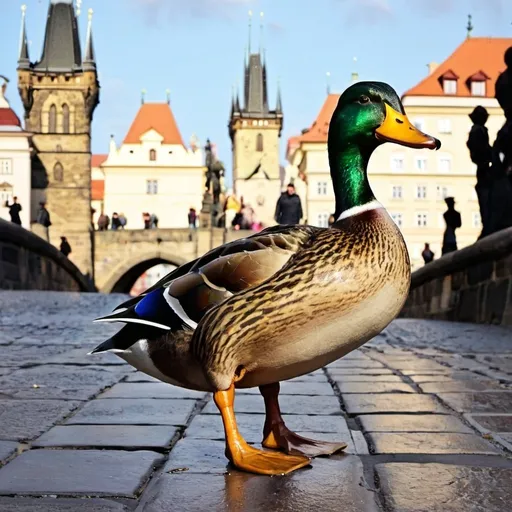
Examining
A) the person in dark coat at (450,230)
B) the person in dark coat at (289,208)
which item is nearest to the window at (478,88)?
the person in dark coat at (289,208)

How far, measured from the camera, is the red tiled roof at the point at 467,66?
5375 cm

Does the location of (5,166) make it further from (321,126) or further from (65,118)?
(321,126)

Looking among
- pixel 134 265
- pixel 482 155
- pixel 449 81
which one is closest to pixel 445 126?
pixel 449 81

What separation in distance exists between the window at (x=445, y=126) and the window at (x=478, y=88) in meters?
2.35

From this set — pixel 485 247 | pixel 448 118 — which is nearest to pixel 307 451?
pixel 485 247

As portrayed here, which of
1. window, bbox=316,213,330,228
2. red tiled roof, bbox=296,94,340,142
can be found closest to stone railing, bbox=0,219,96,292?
window, bbox=316,213,330,228

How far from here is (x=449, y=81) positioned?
177ft

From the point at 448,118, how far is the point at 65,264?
38033mm

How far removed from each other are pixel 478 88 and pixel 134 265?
83.1ft

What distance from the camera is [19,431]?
279 cm

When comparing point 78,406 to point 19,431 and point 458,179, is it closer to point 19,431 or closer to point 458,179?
point 19,431

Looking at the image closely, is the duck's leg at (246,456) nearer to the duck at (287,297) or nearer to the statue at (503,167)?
the duck at (287,297)

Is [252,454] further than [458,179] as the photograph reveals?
No

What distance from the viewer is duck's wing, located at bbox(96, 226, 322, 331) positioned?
6.82ft
